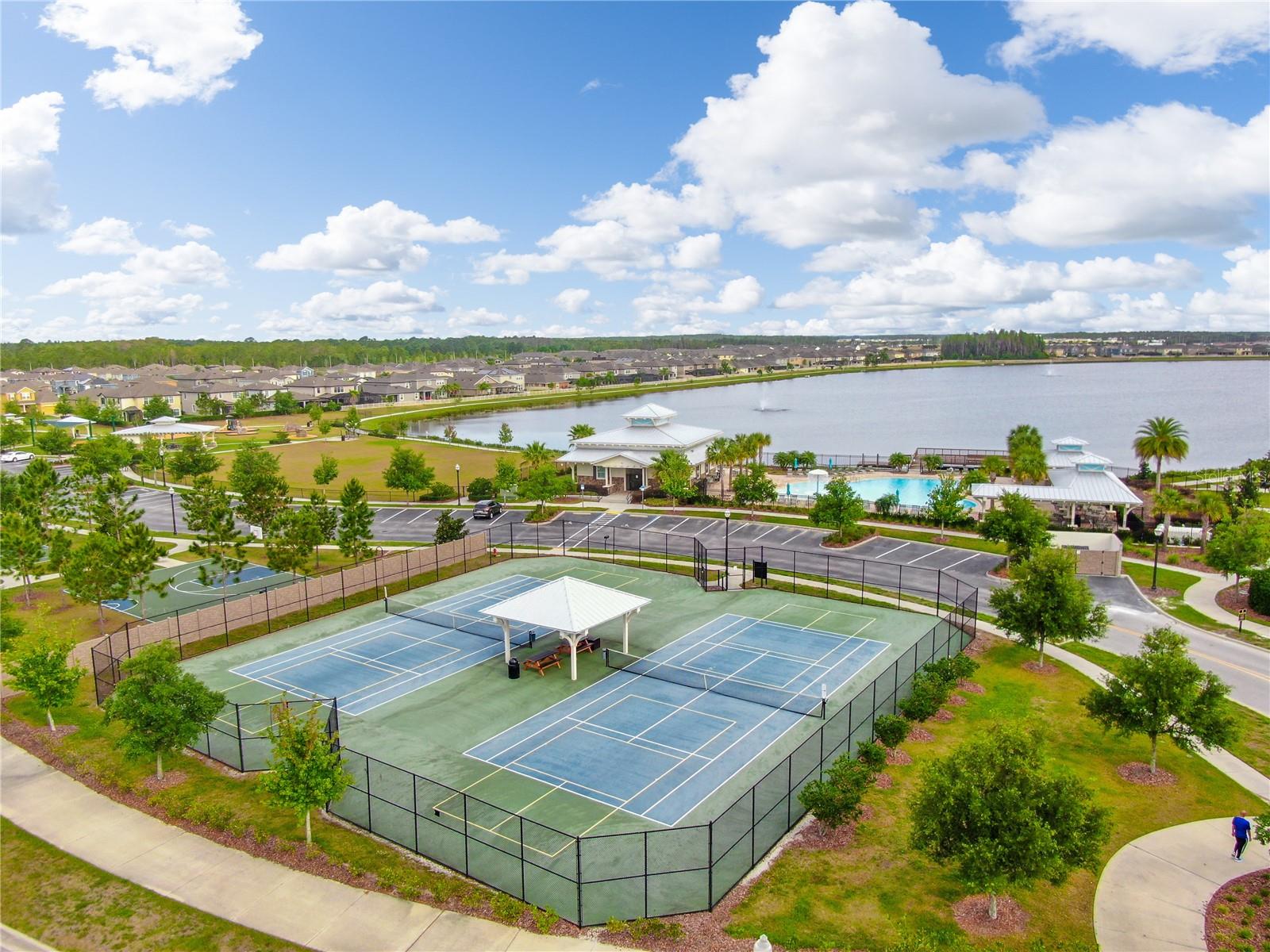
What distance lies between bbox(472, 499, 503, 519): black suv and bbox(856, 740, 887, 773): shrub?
39.3 metres

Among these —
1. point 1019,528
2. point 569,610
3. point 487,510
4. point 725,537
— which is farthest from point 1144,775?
point 487,510

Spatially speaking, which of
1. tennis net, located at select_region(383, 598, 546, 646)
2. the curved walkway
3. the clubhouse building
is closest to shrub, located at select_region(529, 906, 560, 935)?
the curved walkway

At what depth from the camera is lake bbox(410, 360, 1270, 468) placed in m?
105

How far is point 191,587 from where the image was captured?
3994cm

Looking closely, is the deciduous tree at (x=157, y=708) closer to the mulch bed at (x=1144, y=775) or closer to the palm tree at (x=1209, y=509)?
the mulch bed at (x=1144, y=775)

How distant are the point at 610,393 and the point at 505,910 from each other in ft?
570

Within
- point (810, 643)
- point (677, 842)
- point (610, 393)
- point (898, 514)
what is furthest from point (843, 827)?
point (610, 393)

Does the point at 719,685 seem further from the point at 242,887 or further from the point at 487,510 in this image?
the point at 487,510

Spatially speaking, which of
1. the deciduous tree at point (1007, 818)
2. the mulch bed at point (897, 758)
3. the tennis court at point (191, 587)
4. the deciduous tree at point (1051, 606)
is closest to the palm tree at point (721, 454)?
the tennis court at point (191, 587)

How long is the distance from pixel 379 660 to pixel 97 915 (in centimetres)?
1420

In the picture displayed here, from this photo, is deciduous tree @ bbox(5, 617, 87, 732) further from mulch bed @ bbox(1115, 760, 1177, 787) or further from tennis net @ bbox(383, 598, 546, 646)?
mulch bed @ bbox(1115, 760, 1177, 787)

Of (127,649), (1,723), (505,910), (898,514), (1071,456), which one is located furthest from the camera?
(1071,456)

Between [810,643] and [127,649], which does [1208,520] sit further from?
[127,649]

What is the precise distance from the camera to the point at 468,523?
55.3 meters
